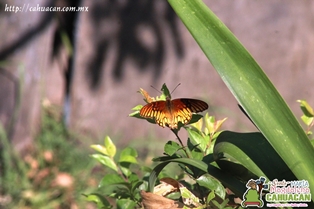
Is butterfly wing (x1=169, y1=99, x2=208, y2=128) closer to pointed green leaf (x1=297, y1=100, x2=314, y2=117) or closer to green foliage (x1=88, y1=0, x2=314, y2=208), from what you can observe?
green foliage (x1=88, y1=0, x2=314, y2=208)

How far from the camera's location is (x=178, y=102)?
1.17 m

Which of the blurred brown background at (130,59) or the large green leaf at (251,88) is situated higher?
the blurred brown background at (130,59)

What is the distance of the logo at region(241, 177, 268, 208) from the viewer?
1.03m

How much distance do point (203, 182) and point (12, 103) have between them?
2236mm

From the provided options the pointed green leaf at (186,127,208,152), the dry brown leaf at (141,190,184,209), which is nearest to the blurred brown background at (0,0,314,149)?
the pointed green leaf at (186,127,208,152)

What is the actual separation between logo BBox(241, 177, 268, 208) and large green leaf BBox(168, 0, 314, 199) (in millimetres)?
90

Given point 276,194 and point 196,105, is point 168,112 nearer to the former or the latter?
point 196,105

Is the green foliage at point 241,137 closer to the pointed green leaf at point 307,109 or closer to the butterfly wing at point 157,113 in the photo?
the butterfly wing at point 157,113

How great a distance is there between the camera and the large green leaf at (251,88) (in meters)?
0.97

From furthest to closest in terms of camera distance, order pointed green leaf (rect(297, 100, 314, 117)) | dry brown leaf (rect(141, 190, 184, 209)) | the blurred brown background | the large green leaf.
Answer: the blurred brown background → pointed green leaf (rect(297, 100, 314, 117)) → dry brown leaf (rect(141, 190, 184, 209)) → the large green leaf

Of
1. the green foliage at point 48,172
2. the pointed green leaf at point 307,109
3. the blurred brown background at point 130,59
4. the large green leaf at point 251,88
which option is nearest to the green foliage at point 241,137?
the large green leaf at point 251,88

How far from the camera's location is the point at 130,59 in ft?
10.2

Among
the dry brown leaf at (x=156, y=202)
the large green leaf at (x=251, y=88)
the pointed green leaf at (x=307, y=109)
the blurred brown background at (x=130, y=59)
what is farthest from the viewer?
the blurred brown background at (x=130, y=59)

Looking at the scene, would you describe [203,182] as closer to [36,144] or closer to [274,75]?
[274,75]
